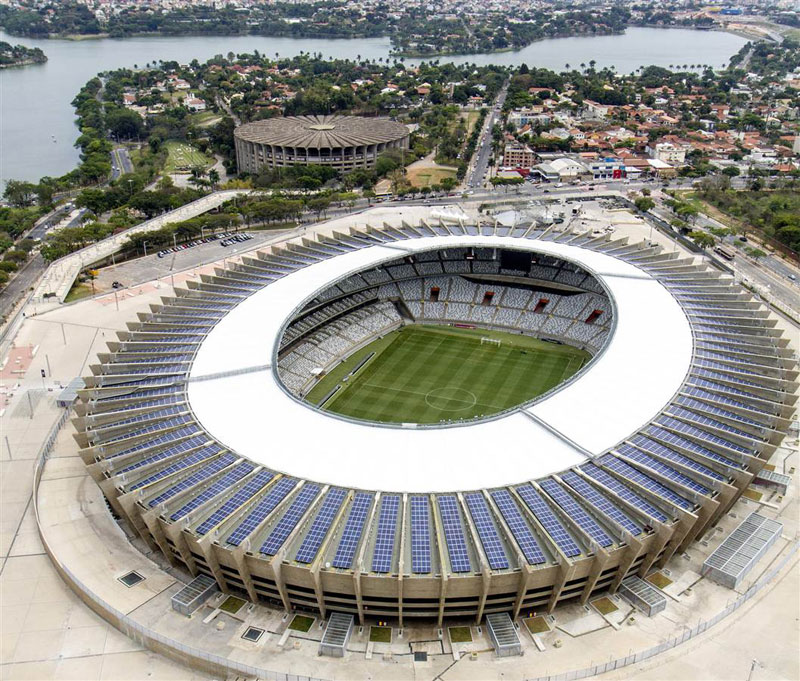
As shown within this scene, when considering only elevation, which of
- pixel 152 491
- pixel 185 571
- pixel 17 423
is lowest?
pixel 17 423

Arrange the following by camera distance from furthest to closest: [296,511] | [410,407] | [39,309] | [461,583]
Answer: [39,309], [410,407], [296,511], [461,583]

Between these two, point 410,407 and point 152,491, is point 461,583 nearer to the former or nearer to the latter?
point 152,491

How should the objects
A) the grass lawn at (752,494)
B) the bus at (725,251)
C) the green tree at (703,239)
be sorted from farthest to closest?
the green tree at (703,239) → the bus at (725,251) → the grass lawn at (752,494)

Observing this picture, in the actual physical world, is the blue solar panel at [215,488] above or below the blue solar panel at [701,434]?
below

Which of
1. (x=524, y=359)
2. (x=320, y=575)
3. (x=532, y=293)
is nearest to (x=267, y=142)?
(x=532, y=293)

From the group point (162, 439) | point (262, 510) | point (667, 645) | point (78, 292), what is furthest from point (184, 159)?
point (667, 645)

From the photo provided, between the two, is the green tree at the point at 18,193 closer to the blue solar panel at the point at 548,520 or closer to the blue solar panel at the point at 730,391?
the blue solar panel at the point at 548,520

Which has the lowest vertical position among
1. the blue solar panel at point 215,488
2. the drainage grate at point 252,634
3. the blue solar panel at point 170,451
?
the drainage grate at point 252,634

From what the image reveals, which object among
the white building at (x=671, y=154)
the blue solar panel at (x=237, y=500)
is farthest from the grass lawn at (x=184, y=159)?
the blue solar panel at (x=237, y=500)
